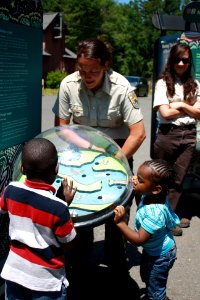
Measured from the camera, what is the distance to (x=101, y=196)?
2.21 metres

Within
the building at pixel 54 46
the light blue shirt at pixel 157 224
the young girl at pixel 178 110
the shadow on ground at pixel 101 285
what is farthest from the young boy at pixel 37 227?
the building at pixel 54 46

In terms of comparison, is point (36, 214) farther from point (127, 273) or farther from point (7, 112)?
point (127, 273)

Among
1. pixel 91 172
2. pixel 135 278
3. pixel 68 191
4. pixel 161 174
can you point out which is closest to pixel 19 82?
pixel 91 172

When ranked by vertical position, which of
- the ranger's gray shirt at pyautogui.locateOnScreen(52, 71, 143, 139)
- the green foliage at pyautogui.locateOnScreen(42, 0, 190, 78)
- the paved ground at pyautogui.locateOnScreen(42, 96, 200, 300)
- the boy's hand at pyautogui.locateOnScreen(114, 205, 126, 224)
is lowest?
the paved ground at pyautogui.locateOnScreen(42, 96, 200, 300)

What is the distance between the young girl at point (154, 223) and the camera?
7.43 feet

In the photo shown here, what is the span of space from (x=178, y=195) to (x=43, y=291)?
8.71 feet

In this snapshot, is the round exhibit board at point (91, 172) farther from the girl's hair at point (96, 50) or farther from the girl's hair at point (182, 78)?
the girl's hair at point (182, 78)

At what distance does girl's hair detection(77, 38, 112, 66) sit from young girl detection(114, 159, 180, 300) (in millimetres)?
795

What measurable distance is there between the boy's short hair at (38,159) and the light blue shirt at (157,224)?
69cm

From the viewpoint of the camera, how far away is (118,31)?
52531mm

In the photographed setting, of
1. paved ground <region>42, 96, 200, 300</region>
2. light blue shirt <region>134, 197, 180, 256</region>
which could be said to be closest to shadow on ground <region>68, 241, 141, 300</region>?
paved ground <region>42, 96, 200, 300</region>

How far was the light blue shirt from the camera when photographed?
2271 mm

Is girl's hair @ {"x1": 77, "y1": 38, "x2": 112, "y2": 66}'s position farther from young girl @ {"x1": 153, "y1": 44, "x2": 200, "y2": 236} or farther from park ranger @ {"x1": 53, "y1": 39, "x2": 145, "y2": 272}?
young girl @ {"x1": 153, "y1": 44, "x2": 200, "y2": 236}

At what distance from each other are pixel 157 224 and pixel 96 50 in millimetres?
1190
